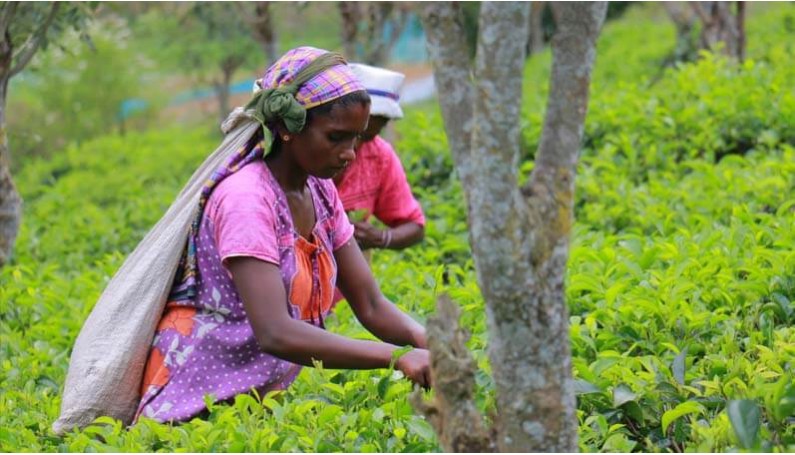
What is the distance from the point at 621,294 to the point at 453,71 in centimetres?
182

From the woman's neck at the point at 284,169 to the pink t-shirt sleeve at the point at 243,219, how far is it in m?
0.11

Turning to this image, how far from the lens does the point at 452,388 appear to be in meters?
2.44

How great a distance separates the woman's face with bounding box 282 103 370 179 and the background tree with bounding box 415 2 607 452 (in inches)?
27.1

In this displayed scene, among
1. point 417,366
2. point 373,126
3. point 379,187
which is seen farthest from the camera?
point 379,187

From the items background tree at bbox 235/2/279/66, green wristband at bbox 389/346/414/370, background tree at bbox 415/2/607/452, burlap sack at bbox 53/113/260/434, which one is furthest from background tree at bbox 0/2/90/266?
background tree at bbox 415/2/607/452

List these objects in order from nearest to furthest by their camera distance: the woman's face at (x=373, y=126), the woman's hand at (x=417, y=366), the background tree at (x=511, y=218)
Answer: the background tree at (x=511, y=218) < the woman's hand at (x=417, y=366) < the woman's face at (x=373, y=126)

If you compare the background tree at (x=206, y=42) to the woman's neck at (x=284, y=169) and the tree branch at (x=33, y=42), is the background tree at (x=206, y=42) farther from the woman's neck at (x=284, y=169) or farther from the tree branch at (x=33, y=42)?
the woman's neck at (x=284, y=169)

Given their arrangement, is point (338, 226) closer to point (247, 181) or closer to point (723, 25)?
point (247, 181)

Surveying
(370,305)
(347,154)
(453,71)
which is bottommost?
(370,305)

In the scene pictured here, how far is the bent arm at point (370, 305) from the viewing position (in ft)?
11.2

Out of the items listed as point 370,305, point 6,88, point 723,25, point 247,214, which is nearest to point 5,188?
point 6,88

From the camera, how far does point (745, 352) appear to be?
340 centimetres

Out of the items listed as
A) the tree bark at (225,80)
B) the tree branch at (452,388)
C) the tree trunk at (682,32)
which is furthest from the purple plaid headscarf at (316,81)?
the tree bark at (225,80)

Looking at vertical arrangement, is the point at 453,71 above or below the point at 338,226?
above
